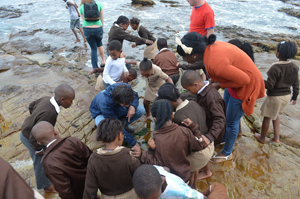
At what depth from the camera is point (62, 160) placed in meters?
1.95

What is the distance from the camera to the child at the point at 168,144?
1.90m

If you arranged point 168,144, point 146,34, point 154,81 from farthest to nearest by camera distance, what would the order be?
point 146,34 < point 154,81 < point 168,144

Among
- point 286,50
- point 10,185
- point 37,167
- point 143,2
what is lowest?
point 37,167

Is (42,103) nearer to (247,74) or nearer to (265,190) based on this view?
(247,74)

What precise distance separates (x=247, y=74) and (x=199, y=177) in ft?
4.96

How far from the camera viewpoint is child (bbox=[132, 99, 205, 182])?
1.90 m

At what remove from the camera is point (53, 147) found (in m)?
1.93

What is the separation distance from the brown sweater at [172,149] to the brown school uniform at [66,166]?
0.73m

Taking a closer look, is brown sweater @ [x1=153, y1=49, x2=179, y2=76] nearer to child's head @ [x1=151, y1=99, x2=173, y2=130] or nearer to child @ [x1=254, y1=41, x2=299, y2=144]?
child @ [x1=254, y1=41, x2=299, y2=144]

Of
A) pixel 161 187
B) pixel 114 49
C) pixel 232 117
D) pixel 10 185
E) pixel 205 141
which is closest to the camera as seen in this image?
pixel 10 185

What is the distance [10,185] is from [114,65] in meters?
2.68

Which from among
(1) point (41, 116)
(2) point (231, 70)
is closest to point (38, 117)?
(1) point (41, 116)

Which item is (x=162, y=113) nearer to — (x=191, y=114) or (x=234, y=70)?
(x=191, y=114)

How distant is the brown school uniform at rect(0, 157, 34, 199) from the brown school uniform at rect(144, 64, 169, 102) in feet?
8.13
